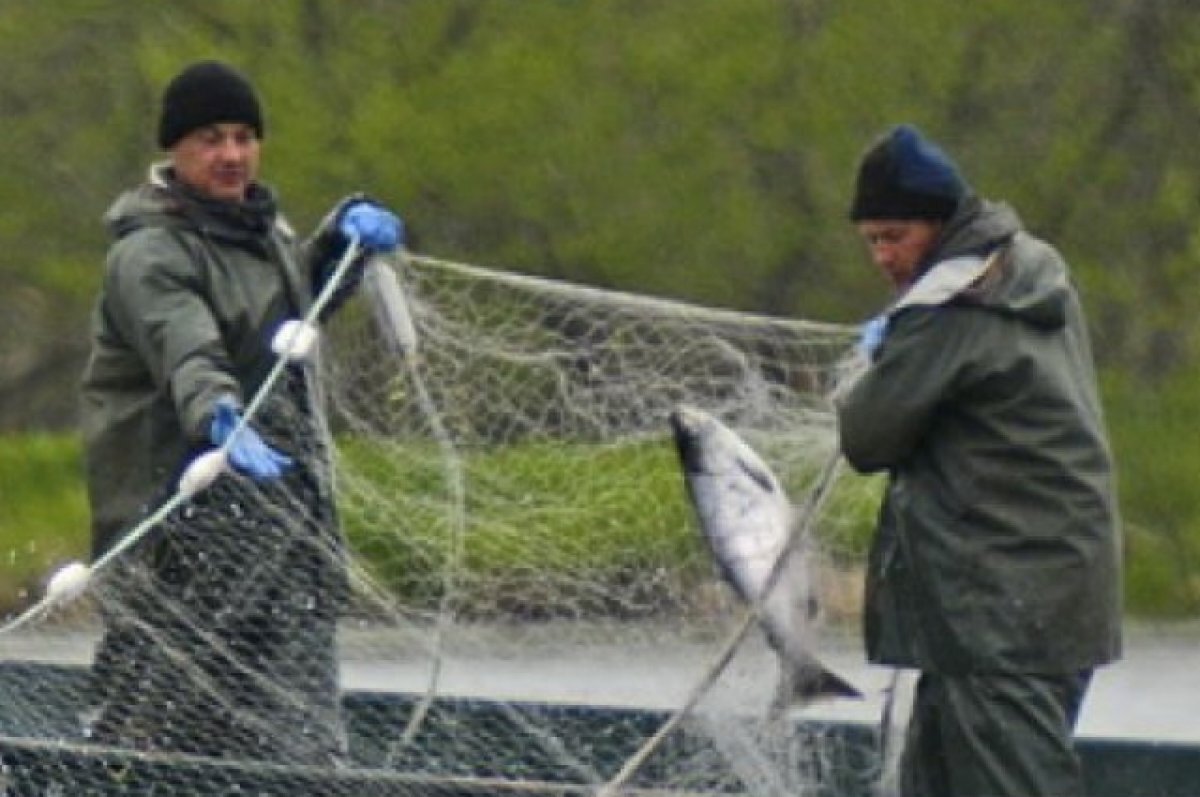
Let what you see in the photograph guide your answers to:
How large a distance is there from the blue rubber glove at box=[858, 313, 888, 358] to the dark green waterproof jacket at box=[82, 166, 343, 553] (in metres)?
1.19

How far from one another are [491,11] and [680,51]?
3.17 feet

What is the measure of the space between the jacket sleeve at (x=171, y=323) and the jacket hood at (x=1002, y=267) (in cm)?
151

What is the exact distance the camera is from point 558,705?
9.34 m

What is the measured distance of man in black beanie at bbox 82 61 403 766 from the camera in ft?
28.7

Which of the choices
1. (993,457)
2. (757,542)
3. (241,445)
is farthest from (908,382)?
(241,445)

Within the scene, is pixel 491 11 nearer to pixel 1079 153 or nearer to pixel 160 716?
pixel 1079 153

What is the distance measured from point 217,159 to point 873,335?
142 centimetres

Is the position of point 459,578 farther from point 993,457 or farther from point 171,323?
point 993,457

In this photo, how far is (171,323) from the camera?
8.60 m

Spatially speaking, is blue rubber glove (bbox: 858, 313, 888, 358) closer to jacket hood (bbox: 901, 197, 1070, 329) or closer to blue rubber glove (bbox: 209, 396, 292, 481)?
jacket hood (bbox: 901, 197, 1070, 329)

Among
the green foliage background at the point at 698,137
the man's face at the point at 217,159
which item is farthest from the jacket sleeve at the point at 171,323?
the green foliage background at the point at 698,137

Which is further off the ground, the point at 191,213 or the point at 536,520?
the point at 191,213

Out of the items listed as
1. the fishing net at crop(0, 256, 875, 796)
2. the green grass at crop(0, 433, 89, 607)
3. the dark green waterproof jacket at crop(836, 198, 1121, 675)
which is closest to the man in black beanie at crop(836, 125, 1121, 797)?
the dark green waterproof jacket at crop(836, 198, 1121, 675)

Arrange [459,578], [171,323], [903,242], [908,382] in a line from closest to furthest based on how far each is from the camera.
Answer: [908,382] < [903,242] < [171,323] < [459,578]
